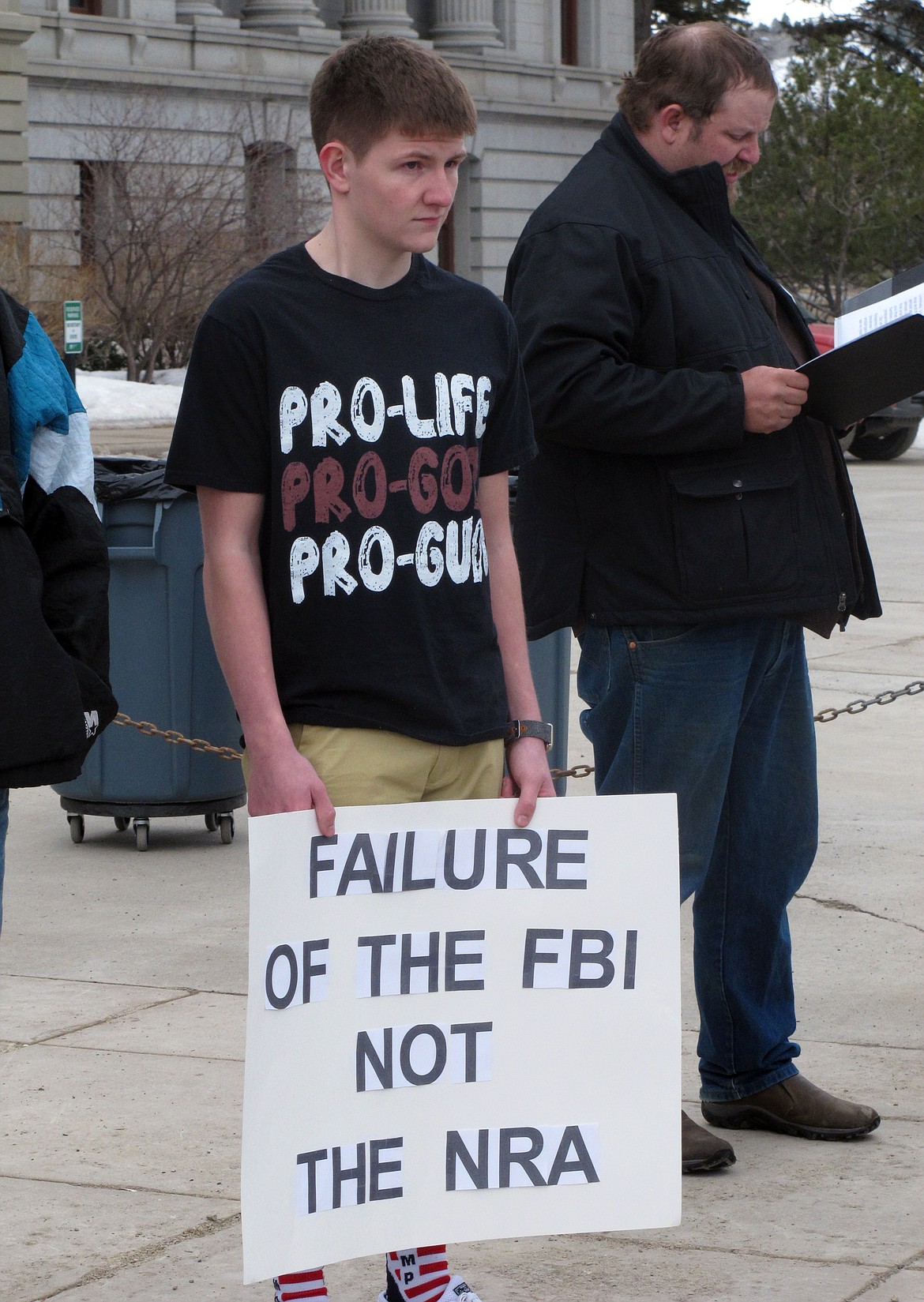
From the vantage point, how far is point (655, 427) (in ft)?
11.9

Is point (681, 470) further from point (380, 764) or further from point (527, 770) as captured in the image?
point (380, 764)

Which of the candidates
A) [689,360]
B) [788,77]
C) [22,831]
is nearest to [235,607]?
[689,360]

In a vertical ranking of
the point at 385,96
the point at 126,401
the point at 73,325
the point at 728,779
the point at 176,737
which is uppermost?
the point at 73,325

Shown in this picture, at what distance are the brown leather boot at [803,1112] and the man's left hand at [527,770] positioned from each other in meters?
1.26

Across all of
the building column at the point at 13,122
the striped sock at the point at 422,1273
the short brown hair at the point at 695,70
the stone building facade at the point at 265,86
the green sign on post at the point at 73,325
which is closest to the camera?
the striped sock at the point at 422,1273

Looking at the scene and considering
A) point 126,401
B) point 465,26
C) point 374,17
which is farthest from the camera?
point 465,26

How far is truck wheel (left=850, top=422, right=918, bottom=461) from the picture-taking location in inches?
867

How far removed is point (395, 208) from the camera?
2.85 meters

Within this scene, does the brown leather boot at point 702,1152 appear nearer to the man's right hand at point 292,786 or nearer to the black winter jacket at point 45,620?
the man's right hand at point 292,786

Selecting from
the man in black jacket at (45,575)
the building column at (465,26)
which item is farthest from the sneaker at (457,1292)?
the building column at (465,26)

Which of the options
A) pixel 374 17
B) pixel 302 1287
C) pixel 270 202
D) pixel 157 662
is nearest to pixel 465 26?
pixel 374 17

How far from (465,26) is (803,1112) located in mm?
41276

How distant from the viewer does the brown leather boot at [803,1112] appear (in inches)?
158

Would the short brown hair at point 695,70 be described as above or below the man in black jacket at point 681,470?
above
